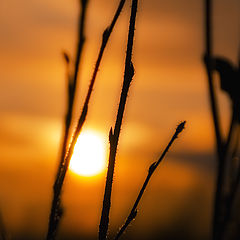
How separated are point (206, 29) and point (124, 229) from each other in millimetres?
541

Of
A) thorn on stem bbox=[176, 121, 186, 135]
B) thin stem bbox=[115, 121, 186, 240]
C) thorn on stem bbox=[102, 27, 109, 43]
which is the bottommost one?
thin stem bbox=[115, 121, 186, 240]

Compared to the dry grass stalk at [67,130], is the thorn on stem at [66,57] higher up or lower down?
higher up

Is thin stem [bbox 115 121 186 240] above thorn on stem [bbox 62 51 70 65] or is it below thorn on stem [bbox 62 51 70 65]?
below

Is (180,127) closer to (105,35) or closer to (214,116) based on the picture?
(214,116)

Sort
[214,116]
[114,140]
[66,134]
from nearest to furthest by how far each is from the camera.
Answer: [114,140] → [66,134] → [214,116]

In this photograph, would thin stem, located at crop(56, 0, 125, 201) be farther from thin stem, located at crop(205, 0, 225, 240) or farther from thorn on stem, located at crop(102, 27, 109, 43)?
thin stem, located at crop(205, 0, 225, 240)

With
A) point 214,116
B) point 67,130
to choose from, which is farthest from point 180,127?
point 67,130

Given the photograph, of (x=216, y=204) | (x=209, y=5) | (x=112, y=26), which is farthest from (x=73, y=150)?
(x=209, y=5)

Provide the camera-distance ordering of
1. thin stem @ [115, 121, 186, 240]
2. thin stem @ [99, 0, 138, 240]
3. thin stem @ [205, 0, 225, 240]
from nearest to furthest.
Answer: thin stem @ [99, 0, 138, 240], thin stem @ [115, 121, 186, 240], thin stem @ [205, 0, 225, 240]

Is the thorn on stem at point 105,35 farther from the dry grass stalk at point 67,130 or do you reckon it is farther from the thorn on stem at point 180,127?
the thorn on stem at point 180,127

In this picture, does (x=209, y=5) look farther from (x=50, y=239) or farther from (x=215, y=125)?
(x=50, y=239)

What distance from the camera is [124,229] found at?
113cm

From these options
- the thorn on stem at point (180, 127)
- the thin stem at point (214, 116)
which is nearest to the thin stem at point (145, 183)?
the thorn on stem at point (180, 127)

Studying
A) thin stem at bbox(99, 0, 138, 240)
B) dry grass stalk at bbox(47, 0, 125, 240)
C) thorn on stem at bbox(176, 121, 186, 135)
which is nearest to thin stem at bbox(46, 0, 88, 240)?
dry grass stalk at bbox(47, 0, 125, 240)
